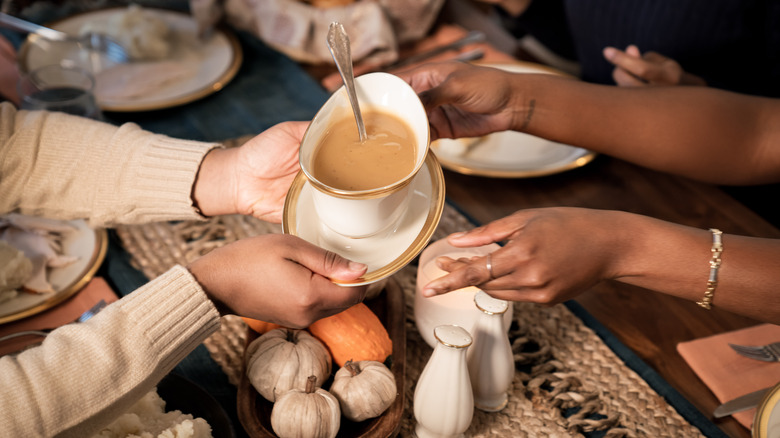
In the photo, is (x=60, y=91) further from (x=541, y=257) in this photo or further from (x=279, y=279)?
(x=541, y=257)

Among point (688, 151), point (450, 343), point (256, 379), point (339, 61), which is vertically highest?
point (339, 61)

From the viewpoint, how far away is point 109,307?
839 mm

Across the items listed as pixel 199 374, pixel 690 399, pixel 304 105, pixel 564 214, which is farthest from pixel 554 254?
pixel 304 105

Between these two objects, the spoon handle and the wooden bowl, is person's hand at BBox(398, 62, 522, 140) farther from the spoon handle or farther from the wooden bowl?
the spoon handle

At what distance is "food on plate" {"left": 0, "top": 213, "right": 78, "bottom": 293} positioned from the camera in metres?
1.11

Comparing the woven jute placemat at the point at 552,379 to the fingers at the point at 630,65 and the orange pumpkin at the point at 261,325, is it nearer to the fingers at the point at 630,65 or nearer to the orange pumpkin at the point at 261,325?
the orange pumpkin at the point at 261,325

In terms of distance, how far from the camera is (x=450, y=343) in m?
0.81

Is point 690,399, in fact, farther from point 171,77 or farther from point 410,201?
point 171,77

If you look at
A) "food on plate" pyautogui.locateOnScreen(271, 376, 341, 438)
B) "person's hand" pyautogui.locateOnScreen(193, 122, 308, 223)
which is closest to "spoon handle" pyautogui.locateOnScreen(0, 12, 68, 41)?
"person's hand" pyautogui.locateOnScreen(193, 122, 308, 223)

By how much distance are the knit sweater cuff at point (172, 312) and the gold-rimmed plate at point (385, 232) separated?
0.57ft

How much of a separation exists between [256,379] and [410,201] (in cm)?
37

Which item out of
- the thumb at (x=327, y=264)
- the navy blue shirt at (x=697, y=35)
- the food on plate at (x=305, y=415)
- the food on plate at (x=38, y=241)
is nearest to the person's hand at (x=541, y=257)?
the thumb at (x=327, y=264)

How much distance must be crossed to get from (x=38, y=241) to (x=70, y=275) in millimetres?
107

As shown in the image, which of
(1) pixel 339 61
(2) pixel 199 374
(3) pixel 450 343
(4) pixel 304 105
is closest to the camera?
(3) pixel 450 343
